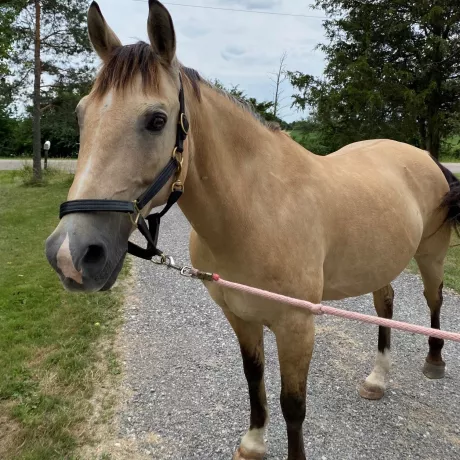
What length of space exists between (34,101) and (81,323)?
13.4 m

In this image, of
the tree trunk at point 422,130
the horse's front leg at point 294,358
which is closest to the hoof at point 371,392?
the horse's front leg at point 294,358

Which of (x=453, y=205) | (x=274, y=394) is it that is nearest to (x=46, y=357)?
(x=274, y=394)

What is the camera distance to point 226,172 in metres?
1.84

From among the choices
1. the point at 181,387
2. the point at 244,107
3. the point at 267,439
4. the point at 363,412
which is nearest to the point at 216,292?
the point at 244,107

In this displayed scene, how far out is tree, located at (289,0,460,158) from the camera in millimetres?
11906

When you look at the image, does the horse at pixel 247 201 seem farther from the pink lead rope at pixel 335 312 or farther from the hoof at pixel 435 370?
the hoof at pixel 435 370

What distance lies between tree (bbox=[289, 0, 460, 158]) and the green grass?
9971 millimetres

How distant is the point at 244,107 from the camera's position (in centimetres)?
202

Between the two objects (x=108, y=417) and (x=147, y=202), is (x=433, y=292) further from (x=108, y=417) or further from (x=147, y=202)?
(x=147, y=202)

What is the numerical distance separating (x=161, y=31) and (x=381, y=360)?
297cm

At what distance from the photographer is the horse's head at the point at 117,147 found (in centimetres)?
131

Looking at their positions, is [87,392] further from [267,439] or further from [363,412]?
[363,412]

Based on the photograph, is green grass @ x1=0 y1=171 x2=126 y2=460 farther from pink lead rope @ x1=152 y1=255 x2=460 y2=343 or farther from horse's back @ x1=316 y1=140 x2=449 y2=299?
horse's back @ x1=316 y1=140 x2=449 y2=299

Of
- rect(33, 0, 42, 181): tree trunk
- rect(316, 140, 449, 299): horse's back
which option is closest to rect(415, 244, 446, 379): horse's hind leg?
rect(316, 140, 449, 299): horse's back
